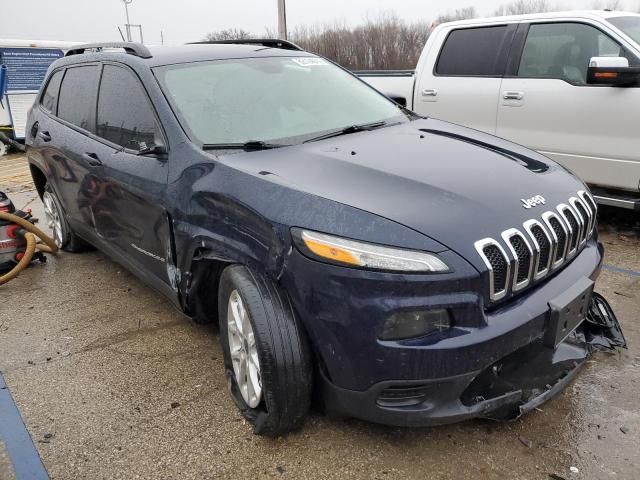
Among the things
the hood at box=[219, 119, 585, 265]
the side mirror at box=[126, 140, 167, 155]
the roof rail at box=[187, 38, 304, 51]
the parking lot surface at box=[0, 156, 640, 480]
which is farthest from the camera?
the roof rail at box=[187, 38, 304, 51]

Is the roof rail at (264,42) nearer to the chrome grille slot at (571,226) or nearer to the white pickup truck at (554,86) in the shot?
the white pickup truck at (554,86)

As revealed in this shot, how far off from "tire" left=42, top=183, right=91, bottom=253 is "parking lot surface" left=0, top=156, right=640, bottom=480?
1388 millimetres

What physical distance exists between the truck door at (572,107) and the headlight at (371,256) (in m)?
3.48

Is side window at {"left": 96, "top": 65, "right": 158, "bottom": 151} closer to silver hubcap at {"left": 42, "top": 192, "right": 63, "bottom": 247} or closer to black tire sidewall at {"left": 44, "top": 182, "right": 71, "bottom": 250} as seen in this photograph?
black tire sidewall at {"left": 44, "top": 182, "right": 71, "bottom": 250}

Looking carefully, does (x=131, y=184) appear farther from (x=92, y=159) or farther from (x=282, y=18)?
(x=282, y=18)

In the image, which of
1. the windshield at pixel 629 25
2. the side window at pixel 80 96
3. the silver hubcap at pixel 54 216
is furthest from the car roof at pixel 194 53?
the windshield at pixel 629 25

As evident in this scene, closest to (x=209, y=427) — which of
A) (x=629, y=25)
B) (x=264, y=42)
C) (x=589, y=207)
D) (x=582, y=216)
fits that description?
(x=582, y=216)

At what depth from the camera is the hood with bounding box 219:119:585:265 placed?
2.20 meters

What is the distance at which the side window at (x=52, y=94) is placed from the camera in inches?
187

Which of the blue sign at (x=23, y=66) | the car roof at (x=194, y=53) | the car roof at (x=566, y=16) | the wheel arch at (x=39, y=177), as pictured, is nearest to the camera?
the car roof at (x=194, y=53)

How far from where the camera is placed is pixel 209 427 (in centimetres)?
263

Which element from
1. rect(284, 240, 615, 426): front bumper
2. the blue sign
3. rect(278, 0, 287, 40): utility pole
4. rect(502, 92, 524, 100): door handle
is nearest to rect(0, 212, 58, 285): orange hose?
rect(284, 240, 615, 426): front bumper

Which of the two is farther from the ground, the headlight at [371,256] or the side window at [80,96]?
the side window at [80,96]

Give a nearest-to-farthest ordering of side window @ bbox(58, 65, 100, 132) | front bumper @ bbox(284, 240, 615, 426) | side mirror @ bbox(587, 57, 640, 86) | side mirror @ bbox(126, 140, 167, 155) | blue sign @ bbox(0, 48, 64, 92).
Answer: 1. front bumper @ bbox(284, 240, 615, 426)
2. side mirror @ bbox(126, 140, 167, 155)
3. side window @ bbox(58, 65, 100, 132)
4. side mirror @ bbox(587, 57, 640, 86)
5. blue sign @ bbox(0, 48, 64, 92)
